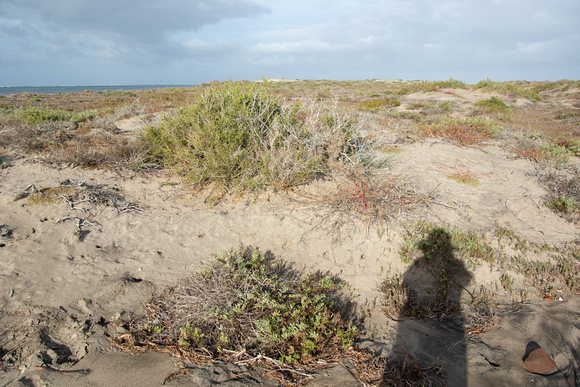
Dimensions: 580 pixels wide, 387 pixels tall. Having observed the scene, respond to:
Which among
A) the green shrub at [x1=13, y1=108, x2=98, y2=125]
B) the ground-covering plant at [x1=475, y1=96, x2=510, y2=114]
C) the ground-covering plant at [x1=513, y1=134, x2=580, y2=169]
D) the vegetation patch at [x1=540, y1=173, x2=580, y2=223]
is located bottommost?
the vegetation patch at [x1=540, y1=173, x2=580, y2=223]

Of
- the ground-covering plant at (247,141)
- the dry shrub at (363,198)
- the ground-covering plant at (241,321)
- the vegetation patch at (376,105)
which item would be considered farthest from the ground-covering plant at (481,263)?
the vegetation patch at (376,105)

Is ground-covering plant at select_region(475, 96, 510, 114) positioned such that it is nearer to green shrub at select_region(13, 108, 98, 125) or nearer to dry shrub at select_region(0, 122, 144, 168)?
dry shrub at select_region(0, 122, 144, 168)

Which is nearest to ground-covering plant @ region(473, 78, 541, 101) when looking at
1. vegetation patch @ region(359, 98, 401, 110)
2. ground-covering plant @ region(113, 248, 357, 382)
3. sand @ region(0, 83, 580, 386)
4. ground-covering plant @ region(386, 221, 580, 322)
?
vegetation patch @ region(359, 98, 401, 110)

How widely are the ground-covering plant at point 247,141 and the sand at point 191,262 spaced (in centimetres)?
47

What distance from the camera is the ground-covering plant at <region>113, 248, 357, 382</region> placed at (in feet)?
8.50

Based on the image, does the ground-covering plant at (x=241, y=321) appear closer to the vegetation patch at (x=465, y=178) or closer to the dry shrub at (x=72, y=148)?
the dry shrub at (x=72, y=148)

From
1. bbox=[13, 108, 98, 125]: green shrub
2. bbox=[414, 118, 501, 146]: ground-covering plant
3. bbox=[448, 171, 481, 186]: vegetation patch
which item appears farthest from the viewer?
bbox=[13, 108, 98, 125]: green shrub

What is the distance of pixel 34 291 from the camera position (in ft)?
10.4

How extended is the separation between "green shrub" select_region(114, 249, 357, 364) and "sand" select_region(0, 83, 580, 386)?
211mm

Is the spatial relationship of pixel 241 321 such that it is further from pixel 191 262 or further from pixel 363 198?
pixel 363 198

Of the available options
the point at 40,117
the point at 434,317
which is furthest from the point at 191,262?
the point at 40,117

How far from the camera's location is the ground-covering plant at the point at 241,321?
102 inches

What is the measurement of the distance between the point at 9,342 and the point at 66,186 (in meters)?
3.04

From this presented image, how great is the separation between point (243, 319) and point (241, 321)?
0.09ft
